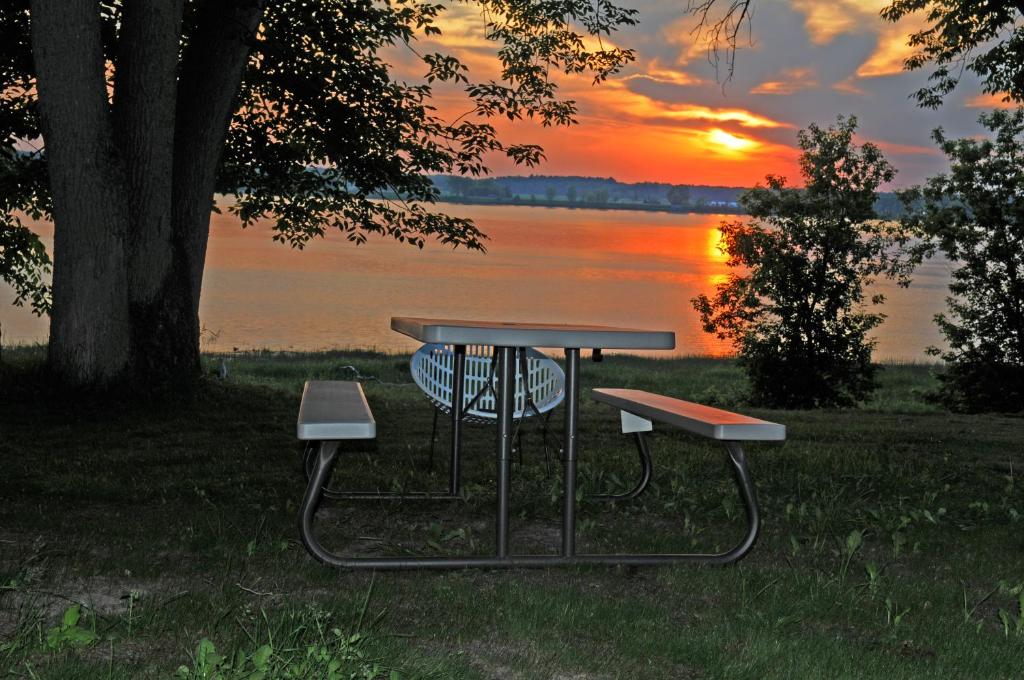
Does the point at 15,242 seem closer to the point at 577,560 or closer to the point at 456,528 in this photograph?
the point at 456,528

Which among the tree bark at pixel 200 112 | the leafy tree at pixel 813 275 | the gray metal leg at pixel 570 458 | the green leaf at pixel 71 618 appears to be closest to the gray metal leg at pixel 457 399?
the gray metal leg at pixel 570 458

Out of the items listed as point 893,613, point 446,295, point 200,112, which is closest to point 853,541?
point 893,613

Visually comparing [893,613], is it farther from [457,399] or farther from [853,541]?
[457,399]

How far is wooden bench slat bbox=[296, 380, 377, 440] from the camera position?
4.09 meters

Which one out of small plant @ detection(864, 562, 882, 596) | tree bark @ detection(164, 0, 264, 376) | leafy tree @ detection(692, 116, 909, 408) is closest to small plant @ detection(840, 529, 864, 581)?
small plant @ detection(864, 562, 882, 596)

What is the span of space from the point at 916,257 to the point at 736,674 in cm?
2120

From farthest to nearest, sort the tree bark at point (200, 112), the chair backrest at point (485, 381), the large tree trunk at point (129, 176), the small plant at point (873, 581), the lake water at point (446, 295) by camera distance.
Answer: the lake water at point (446, 295) → the tree bark at point (200, 112) → the large tree trunk at point (129, 176) → the chair backrest at point (485, 381) → the small plant at point (873, 581)

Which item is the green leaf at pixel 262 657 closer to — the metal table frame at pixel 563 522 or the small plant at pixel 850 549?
the metal table frame at pixel 563 522

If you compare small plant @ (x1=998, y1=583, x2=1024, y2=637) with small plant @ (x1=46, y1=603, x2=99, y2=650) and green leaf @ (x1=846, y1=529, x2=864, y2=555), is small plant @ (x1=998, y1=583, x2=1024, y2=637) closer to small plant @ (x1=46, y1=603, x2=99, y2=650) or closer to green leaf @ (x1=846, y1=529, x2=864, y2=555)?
green leaf @ (x1=846, y1=529, x2=864, y2=555)

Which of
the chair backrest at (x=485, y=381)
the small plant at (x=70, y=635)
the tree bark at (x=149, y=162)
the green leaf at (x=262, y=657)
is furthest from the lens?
the tree bark at (x=149, y=162)

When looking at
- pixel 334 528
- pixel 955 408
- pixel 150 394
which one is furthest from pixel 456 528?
pixel 955 408

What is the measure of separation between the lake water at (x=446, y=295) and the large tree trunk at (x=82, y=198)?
4.51 meters

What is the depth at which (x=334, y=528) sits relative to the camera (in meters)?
5.39

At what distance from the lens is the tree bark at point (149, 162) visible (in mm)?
9273
